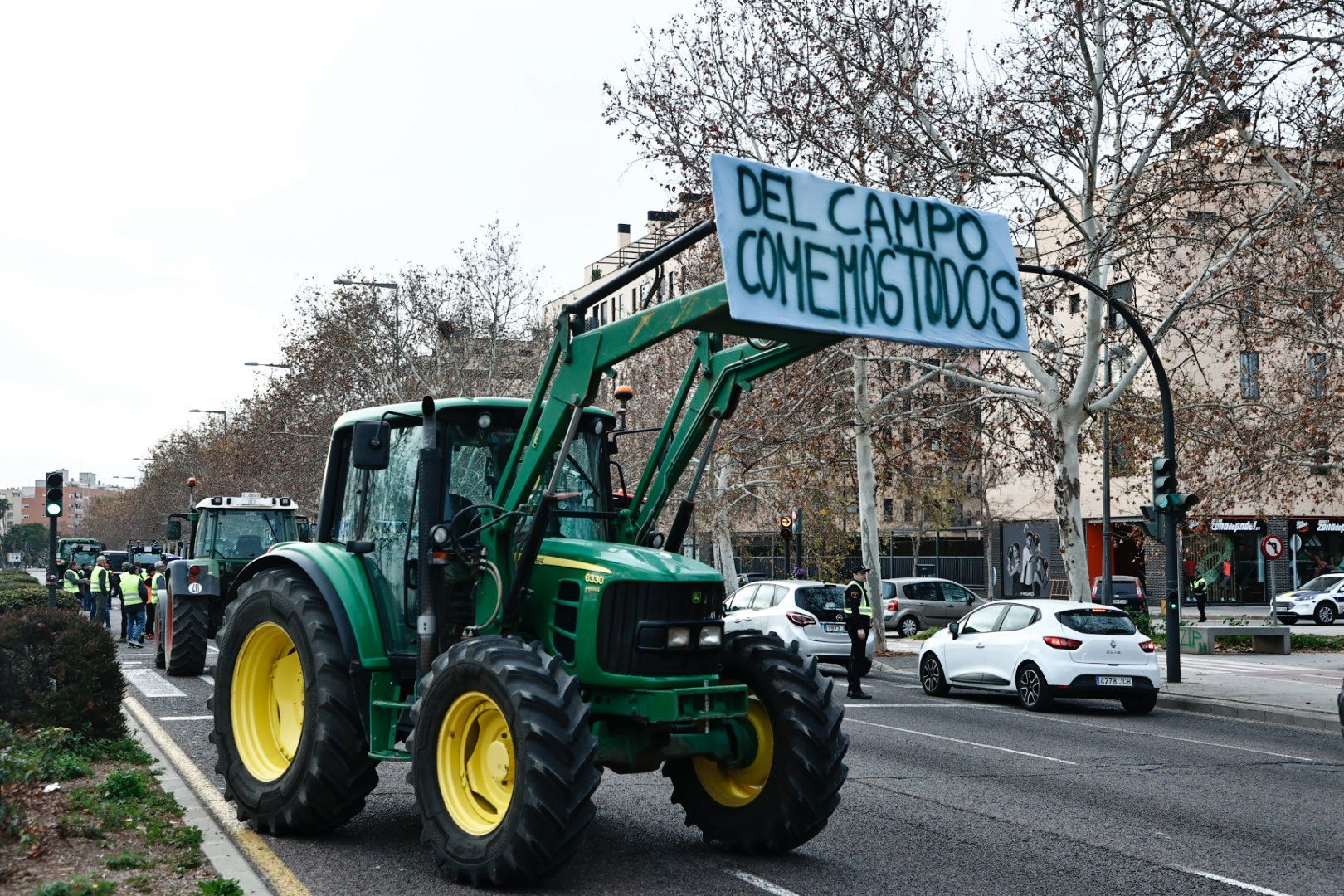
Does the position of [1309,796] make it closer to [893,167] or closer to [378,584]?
[378,584]

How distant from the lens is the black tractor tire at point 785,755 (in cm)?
747

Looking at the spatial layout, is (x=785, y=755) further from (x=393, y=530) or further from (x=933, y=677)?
(x=933, y=677)

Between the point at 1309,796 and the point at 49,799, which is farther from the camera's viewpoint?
the point at 1309,796

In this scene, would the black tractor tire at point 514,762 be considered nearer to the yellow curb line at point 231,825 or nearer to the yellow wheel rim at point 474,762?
the yellow wheel rim at point 474,762

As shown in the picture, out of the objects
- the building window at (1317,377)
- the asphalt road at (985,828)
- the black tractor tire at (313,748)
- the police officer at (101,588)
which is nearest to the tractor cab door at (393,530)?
the black tractor tire at (313,748)

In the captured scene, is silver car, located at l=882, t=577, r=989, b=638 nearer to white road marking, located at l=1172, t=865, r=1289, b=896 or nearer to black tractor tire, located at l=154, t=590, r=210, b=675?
black tractor tire, located at l=154, t=590, r=210, b=675

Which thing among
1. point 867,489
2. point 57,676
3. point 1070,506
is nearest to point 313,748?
point 57,676

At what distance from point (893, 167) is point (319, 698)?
19.1 m

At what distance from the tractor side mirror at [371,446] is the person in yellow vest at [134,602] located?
2023cm

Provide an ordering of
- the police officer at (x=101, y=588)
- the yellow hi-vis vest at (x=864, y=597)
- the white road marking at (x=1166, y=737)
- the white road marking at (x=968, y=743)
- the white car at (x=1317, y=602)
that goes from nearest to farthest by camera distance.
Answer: the white road marking at (x=968, y=743) < the white road marking at (x=1166, y=737) < the yellow hi-vis vest at (x=864, y=597) < the police officer at (x=101, y=588) < the white car at (x=1317, y=602)

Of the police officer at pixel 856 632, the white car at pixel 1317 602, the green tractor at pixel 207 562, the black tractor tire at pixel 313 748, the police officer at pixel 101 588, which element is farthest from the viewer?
the white car at pixel 1317 602

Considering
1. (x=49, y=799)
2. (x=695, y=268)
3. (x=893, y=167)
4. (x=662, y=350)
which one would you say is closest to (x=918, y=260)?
(x=49, y=799)

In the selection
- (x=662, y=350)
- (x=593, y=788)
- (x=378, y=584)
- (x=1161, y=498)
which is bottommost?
(x=593, y=788)

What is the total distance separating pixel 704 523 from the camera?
177 feet
